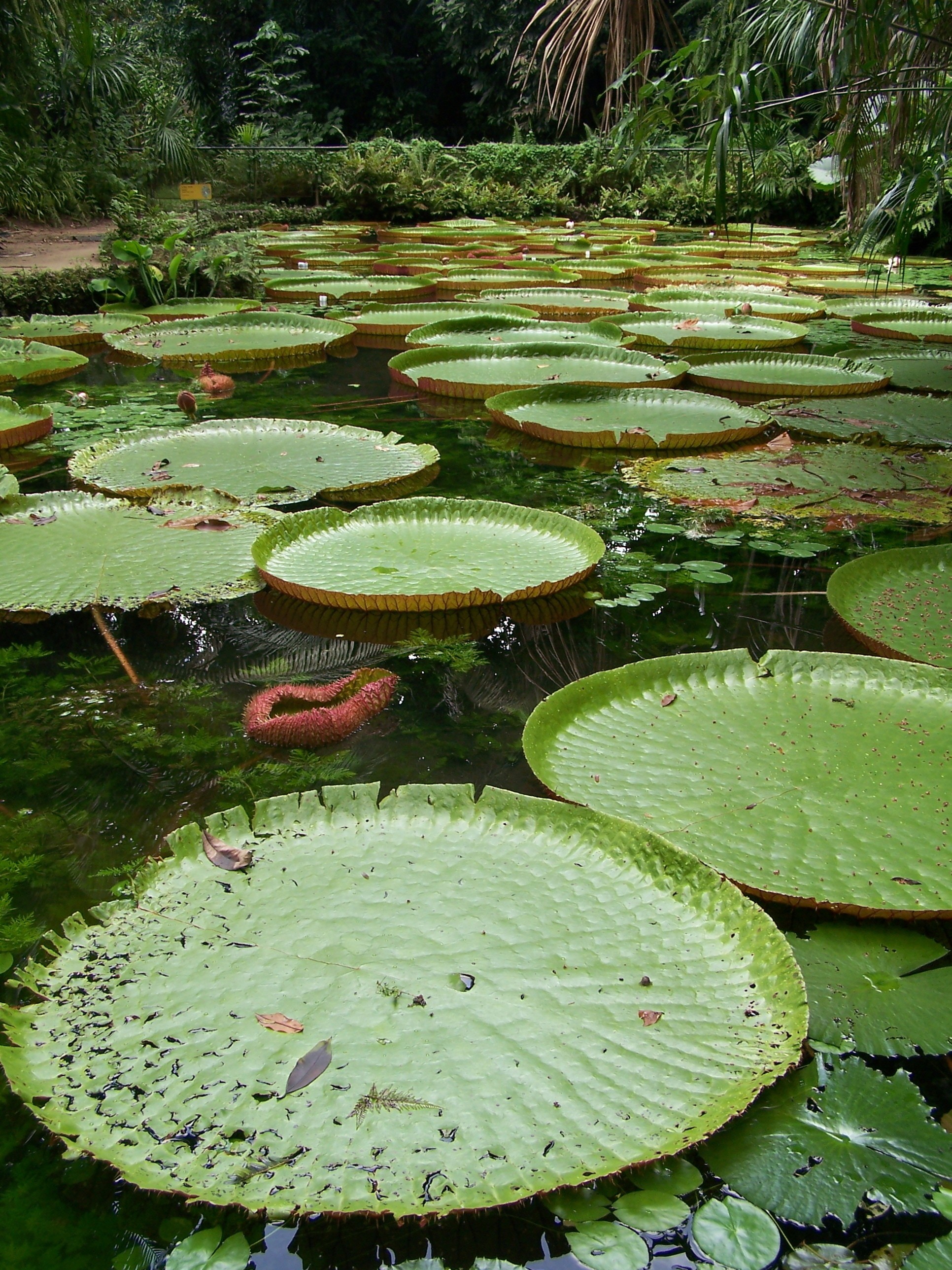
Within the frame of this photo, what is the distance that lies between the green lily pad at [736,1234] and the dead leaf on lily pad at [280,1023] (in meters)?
0.37

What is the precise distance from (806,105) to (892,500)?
6.85ft

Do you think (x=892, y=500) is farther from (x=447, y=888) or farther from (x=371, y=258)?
(x=371, y=258)

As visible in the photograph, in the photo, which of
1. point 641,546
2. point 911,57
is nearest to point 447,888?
point 641,546

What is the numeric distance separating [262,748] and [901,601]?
4.09ft

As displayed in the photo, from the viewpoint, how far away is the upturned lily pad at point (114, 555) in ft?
5.88

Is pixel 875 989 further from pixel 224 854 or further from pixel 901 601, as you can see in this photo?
pixel 901 601

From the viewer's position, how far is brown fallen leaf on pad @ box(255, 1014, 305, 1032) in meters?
0.82

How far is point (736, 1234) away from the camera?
0.71m

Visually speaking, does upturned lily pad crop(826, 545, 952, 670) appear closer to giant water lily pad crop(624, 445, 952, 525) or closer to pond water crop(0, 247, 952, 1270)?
pond water crop(0, 247, 952, 1270)

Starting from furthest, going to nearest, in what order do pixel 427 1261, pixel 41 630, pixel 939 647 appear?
pixel 41 630, pixel 939 647, pixel 427 1261

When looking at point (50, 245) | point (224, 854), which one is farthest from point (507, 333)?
point (50, 245)

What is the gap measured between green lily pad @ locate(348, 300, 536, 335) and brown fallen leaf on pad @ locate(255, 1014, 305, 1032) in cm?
415

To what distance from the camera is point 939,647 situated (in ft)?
5.15

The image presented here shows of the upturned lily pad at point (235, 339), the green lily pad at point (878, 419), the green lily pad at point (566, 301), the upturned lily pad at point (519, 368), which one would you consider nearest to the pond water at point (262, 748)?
the green lily pad at point (878, 419)
